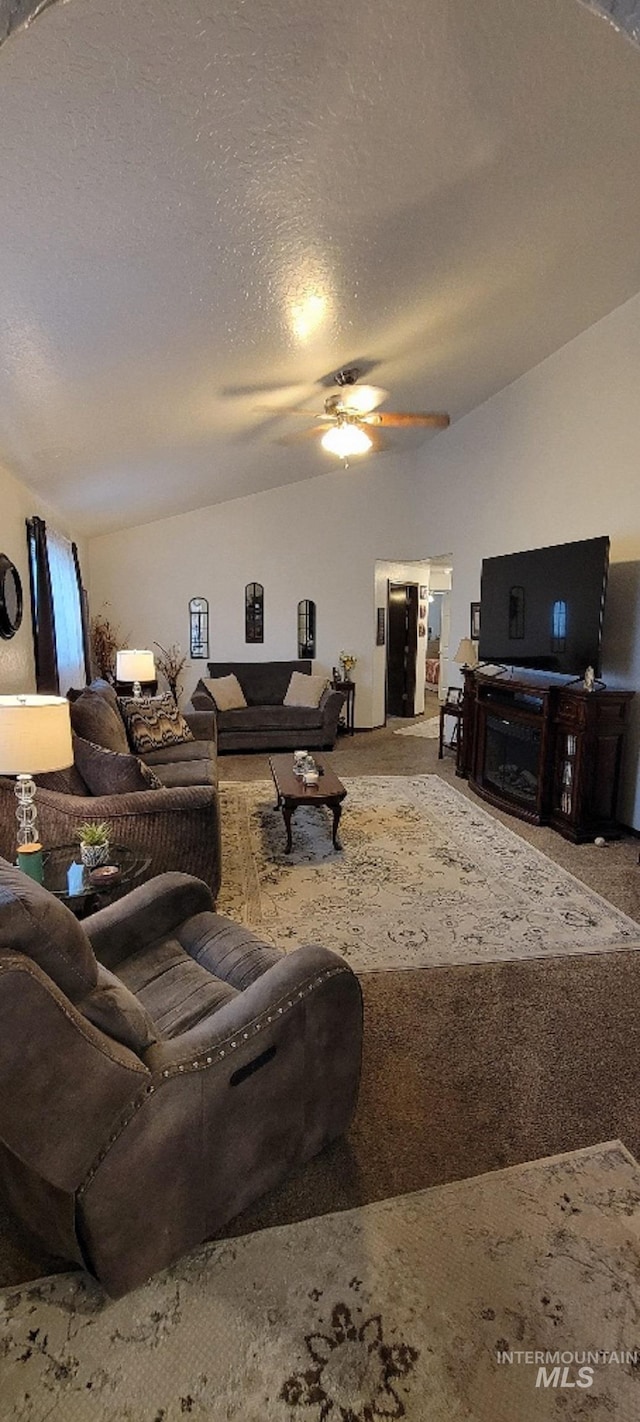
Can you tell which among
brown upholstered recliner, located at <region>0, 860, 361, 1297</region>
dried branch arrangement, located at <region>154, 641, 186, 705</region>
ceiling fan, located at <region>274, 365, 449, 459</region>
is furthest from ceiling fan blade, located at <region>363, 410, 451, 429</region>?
dried branch arrangement, located at <region>154, 641, 186, 705</region>

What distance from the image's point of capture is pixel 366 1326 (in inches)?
48.7

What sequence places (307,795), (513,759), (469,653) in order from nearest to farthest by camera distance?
(307,795)
(513,759)
(469,653)

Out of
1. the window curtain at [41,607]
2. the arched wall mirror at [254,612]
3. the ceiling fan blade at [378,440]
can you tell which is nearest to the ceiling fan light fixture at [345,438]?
the window curtain at [41,607]

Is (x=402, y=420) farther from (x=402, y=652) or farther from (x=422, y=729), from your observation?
(x=402, y=652)

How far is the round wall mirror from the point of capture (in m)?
3.33

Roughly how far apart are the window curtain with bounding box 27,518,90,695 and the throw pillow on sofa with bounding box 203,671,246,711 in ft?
4.66

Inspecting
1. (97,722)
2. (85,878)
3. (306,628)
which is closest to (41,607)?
(97,722)

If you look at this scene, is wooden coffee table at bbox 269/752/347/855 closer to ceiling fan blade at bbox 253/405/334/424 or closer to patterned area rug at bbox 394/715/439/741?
ceiling fan blade at bbox 253/405/334/424

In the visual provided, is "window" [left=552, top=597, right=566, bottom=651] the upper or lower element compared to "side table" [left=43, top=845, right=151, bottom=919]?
upper

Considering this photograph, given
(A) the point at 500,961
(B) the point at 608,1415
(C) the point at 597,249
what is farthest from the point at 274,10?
(A) the point at 500,961

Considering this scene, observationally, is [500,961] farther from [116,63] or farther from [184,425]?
[184,425]

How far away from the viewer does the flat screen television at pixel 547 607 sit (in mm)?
4023

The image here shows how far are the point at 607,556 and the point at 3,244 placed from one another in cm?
345

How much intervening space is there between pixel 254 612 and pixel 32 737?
563 centimetres
